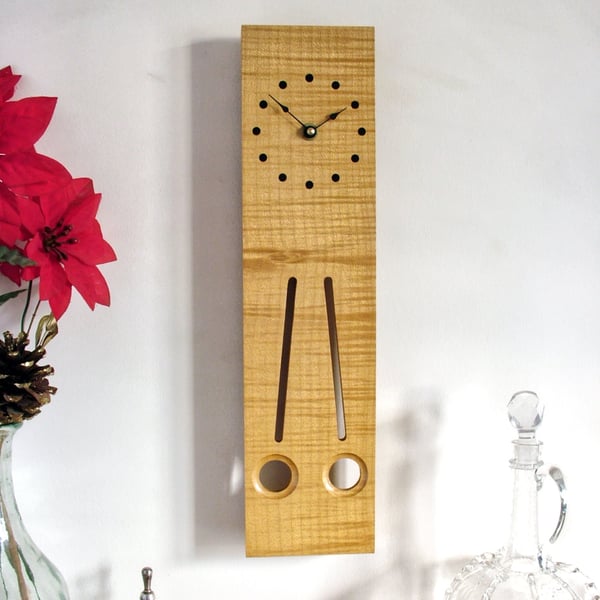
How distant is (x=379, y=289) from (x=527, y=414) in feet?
0.75

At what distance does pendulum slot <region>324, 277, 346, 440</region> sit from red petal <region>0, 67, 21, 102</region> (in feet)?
1.38

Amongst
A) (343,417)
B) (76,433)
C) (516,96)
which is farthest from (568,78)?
(76,433)

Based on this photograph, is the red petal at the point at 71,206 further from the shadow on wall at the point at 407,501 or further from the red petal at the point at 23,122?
the shadow on wall at the point at 407,501

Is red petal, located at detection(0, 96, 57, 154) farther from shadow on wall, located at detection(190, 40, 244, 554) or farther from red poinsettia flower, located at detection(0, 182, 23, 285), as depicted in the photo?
shadow on wall, located at detection(190, 40, 244, 554)

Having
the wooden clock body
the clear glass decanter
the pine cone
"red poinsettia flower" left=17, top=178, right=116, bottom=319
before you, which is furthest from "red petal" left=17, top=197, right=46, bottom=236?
the clear glass decanter

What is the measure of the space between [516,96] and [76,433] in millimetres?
680

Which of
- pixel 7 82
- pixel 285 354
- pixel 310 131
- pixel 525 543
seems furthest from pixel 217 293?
pixel 525 543

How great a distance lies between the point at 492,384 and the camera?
0.94m

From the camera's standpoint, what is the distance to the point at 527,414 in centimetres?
82

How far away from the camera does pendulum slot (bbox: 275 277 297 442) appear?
864 mm

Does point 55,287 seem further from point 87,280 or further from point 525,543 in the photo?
point 525,543

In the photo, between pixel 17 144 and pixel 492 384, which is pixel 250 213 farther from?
pixel 492 384

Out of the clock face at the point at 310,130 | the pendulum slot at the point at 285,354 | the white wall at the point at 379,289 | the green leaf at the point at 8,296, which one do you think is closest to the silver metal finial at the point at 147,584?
the white wall at the point at 379,289

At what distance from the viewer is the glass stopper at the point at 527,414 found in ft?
2.69
